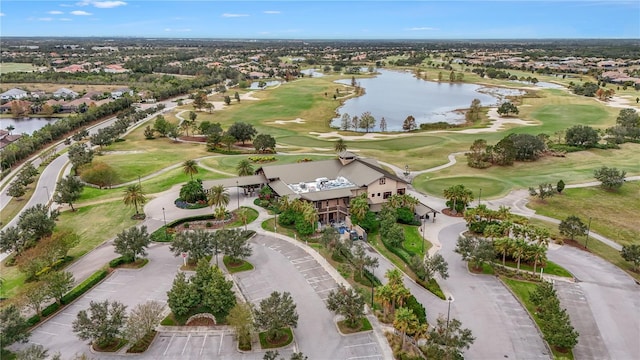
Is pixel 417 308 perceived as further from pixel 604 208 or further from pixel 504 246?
pixel 604 208

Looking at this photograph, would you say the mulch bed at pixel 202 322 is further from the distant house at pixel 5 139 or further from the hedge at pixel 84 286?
the distant house at pixel 5 139

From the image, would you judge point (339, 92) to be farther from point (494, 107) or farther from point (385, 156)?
point (385, 156)

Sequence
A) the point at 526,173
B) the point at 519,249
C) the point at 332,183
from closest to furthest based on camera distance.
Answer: the point at 519,249 < the point at 332,183 < the point at 526,173

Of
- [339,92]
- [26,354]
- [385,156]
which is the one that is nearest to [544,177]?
[385,156]

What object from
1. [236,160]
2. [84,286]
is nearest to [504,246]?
[84,286]

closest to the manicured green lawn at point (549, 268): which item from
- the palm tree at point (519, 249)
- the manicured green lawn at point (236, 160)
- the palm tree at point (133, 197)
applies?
the palm tree at point (519, 249)

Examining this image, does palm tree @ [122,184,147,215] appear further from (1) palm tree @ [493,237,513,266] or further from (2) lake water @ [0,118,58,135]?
(2) lake water @ [0,118,58,135]

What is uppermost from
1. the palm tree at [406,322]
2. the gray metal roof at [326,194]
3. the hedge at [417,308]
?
the gray metal roof at [326,194]
